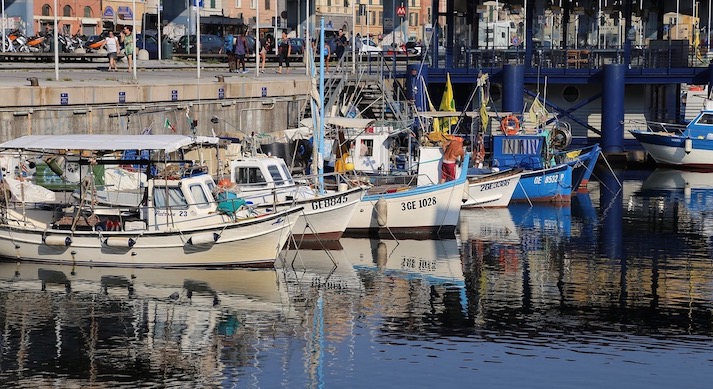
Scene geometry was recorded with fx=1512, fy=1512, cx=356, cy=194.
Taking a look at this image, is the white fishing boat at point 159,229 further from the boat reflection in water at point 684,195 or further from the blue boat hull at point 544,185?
the blue boat hull at point 544,185

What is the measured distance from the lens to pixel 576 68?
58.8m

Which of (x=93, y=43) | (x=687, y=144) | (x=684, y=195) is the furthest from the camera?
(x=93, y=43)

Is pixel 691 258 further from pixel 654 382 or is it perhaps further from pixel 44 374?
pixel 44 374

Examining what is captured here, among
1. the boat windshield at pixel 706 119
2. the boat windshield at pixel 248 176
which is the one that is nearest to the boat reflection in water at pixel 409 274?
the boat windshield at pixel 248 176

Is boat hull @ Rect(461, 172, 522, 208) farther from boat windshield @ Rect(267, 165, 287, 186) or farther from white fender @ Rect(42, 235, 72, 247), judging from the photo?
white fender @ Rect(42, 235, 72, 247)

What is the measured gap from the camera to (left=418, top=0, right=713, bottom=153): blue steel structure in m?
57.2

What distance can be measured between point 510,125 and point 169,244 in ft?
58.4

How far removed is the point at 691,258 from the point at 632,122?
2533 centimetres

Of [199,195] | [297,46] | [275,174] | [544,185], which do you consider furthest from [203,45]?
[199,195]

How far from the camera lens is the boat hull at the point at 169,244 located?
31.8 metres

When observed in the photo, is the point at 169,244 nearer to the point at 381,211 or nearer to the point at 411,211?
the point at 381,211

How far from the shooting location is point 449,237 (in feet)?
125

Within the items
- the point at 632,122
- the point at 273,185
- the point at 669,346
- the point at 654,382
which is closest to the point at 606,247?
the point at 273,185

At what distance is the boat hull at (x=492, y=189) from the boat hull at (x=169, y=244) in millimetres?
11637
